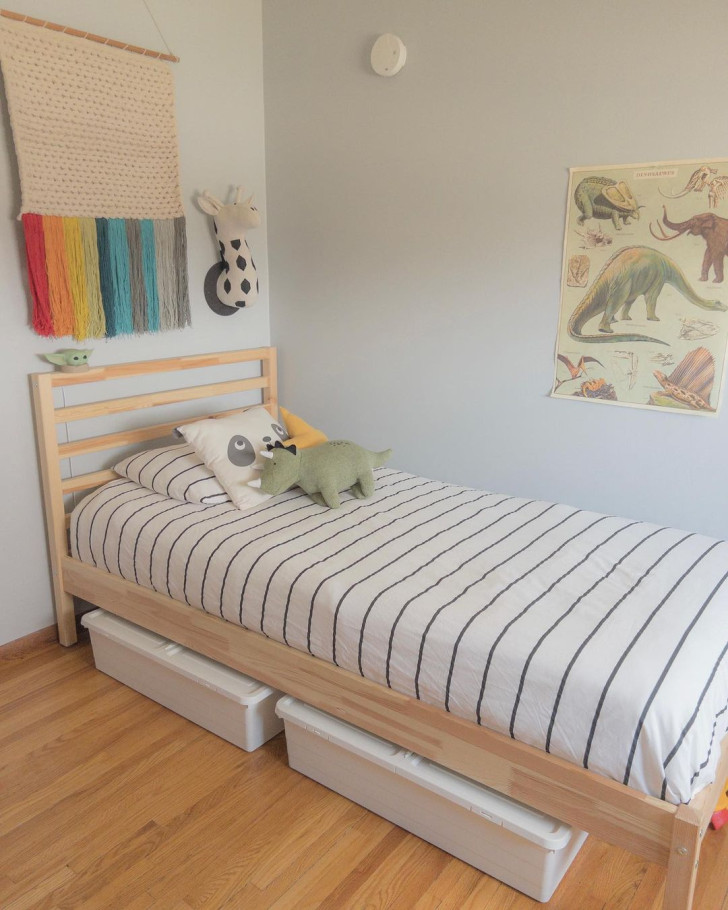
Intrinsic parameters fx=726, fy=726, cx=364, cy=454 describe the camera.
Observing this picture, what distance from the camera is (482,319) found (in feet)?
9.15

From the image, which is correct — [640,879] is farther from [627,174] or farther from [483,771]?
[627,174]

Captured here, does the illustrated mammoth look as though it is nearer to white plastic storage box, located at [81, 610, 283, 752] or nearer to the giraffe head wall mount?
the giraffe head wall mount

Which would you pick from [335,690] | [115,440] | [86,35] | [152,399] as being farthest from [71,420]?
[335,690]

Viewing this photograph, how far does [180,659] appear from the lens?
2.24 meters

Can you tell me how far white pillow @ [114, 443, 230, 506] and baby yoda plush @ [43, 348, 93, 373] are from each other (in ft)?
1.25

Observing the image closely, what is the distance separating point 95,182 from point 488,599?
198 centimetres

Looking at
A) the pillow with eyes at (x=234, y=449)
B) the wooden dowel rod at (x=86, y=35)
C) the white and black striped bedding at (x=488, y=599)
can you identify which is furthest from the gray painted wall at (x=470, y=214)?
the pillow with eyes at (x=234, y=449)

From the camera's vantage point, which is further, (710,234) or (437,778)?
(710,234)

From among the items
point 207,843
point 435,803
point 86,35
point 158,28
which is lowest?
point 207,843

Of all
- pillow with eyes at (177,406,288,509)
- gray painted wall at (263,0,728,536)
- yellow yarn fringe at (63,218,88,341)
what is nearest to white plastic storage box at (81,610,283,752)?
pillow with eyes at (177,406,288,509)

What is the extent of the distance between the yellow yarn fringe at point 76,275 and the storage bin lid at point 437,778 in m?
1.51

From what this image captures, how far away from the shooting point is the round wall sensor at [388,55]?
8.93 ft

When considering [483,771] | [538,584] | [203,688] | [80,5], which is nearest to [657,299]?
[538,584]

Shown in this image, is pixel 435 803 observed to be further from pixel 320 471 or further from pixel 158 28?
pixel 158 28
